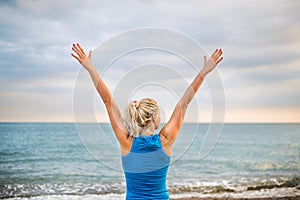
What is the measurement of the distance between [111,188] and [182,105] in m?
8.82

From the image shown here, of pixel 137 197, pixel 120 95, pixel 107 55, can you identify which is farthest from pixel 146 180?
pixel 107 55

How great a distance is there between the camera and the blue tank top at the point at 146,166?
240 cm

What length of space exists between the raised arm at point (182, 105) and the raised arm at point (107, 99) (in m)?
0.29

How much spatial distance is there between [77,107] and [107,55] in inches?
21.4

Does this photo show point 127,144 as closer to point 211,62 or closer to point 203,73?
point 203,73

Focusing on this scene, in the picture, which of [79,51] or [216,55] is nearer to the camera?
[79,51]

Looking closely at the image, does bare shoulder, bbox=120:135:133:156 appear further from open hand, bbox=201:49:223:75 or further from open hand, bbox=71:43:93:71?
open hand, bbox=201:49:223:75

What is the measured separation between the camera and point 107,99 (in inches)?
104

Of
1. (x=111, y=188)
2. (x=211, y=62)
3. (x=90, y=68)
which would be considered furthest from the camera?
(x=111, y=188)

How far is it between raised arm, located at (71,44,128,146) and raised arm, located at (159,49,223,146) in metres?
0.29

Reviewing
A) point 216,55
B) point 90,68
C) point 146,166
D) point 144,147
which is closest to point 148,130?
point 144,147

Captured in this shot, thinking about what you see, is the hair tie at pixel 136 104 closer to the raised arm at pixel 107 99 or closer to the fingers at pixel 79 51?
the raised arm at pixel 107 99

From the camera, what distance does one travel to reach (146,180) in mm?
2418

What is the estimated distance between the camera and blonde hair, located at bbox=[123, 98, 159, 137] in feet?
7.84
